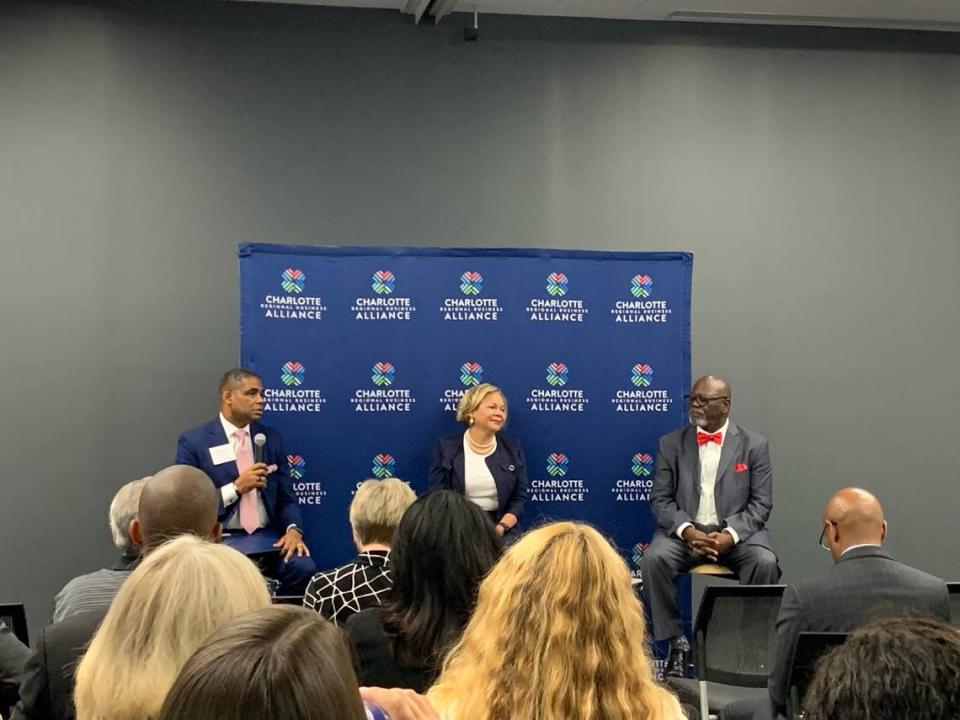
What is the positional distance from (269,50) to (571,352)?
2648mm

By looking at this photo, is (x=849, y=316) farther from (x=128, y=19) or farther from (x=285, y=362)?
(x=128, y=19)

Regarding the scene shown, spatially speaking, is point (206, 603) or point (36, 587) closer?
point (206, 603)

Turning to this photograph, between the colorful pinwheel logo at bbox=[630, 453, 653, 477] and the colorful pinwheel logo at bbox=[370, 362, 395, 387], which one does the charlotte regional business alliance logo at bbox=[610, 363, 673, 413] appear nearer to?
the colorful pinwheel logo at bbox=[630, 453, 653, 477]

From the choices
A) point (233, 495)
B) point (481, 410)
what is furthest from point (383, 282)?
point (233, 495)

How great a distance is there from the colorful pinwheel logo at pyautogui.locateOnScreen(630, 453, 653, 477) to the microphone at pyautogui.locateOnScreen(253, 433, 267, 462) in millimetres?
2178

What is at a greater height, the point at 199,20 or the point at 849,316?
the point at 199,20

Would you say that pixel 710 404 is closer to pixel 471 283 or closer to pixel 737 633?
pixel 471 283

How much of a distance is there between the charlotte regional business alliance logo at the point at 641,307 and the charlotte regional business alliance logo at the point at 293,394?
6.05 feet

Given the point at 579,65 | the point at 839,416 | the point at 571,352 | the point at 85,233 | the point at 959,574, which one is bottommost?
the point at 959,574

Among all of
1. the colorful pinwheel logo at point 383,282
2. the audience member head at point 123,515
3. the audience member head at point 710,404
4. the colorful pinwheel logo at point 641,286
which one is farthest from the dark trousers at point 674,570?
the audience member head at point 123,515

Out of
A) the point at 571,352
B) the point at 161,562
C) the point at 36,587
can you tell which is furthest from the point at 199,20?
the point at 161,562

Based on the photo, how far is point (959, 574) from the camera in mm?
7078

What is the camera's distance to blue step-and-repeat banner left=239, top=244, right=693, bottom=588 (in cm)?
595

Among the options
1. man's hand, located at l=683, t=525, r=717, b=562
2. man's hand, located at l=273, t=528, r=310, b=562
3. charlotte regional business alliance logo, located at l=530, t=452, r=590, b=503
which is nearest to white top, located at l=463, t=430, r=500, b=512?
charlotte regional business alliance logo, located at l=530, t=452, r=590, b=503
